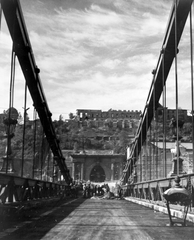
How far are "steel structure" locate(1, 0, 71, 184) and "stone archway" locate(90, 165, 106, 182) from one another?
6233cm

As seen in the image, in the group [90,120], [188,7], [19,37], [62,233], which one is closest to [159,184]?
[188,7]

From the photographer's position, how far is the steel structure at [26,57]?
11956mm

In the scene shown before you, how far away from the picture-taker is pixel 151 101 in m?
21.6

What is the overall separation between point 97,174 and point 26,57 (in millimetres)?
74114

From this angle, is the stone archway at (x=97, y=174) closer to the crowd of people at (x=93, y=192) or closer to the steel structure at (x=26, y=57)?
the crowd of people at (x=93, y=192)

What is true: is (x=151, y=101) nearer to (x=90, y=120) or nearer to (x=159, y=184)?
(x=159, y=184)

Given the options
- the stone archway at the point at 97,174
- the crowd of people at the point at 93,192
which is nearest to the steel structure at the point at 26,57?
the crowd of people at the point at 93,192

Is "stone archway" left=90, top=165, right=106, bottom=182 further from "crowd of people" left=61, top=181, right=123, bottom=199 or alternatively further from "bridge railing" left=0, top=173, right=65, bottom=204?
"bridge railing" left=0, top=173, right=65, bottom=204

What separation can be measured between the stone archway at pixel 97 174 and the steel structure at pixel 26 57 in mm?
62331

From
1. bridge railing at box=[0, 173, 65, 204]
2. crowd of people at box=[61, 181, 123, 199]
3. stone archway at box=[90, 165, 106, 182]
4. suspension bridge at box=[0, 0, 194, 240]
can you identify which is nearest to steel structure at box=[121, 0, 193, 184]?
suspension bridge at box=[0, 0, 194, 240]

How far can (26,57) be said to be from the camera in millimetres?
15547

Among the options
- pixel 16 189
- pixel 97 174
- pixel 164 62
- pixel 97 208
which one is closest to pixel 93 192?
pixel 97 208

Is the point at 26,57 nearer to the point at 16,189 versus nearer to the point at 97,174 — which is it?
the point at 16,189

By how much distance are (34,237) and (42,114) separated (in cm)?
1631
